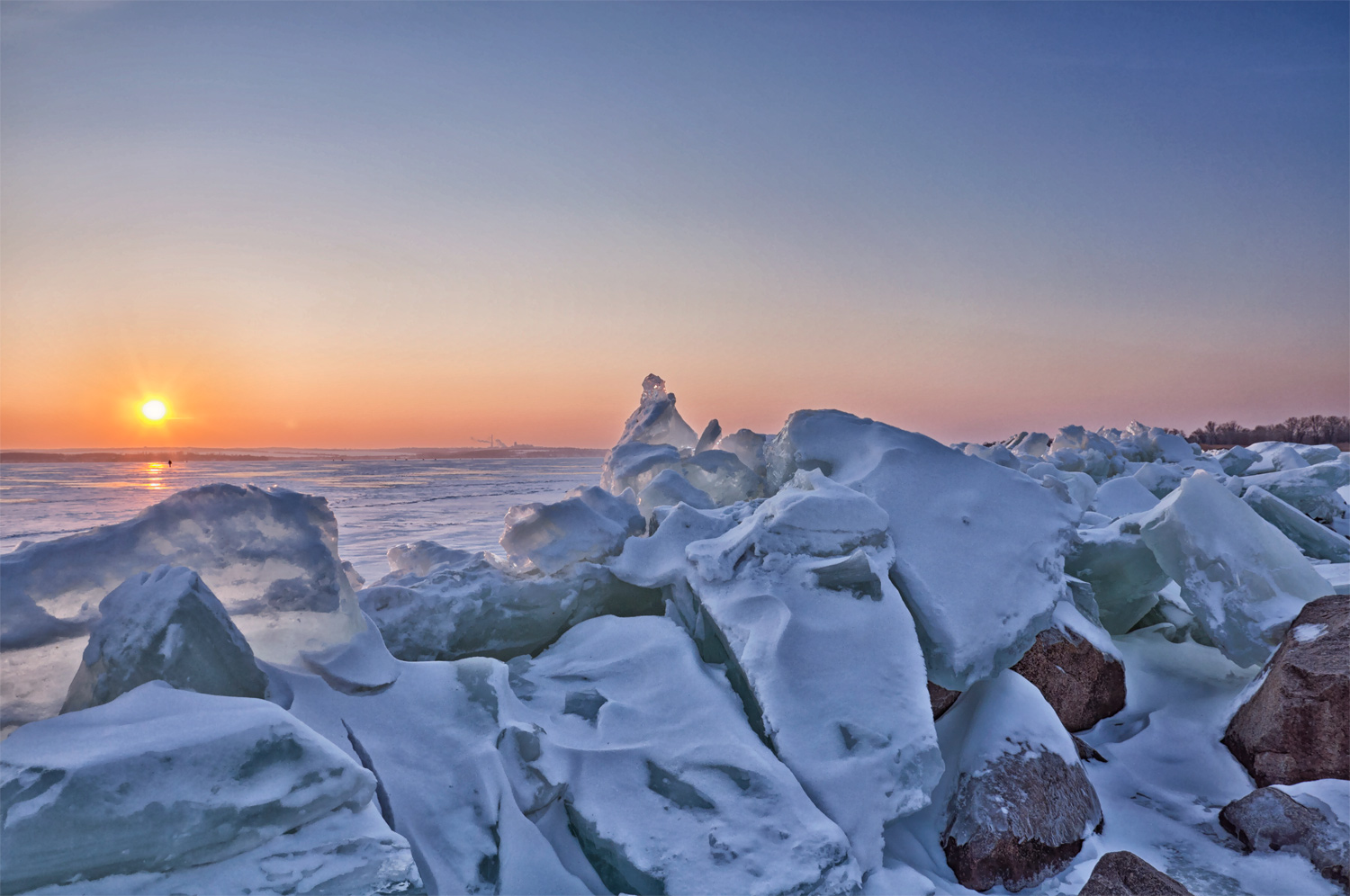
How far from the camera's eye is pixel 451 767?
225cm

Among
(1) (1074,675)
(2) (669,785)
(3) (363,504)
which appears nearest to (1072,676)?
(1) (1074,675)

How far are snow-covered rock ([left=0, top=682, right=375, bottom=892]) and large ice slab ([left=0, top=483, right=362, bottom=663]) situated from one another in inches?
21.4

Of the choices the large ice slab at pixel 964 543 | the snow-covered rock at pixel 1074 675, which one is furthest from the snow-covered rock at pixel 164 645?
the snow-covered rock at pixel 1074 675

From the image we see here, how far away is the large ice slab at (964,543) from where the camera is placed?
2.86 meters

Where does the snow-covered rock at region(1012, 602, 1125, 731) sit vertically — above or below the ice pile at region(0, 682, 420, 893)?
below

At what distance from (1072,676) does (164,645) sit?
347cm

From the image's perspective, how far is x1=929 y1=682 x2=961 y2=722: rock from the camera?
3.04 meters

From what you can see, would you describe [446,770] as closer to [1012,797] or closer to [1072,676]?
[1012,797]

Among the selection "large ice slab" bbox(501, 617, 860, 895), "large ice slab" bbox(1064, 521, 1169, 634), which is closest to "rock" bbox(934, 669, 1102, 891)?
"large ice slab" bbox(501, 617, 860, 895)

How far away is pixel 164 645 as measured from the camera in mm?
1985

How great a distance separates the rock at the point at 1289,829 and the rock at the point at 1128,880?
501mm

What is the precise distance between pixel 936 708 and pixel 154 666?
107 inches

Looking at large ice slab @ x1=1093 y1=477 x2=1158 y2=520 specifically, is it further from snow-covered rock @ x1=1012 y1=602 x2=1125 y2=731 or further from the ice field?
snow-covered rock @ x1=1012 y1=602 x2=1125 y2=731

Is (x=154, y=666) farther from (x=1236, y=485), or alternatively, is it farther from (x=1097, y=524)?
(x=1236, y=485)
